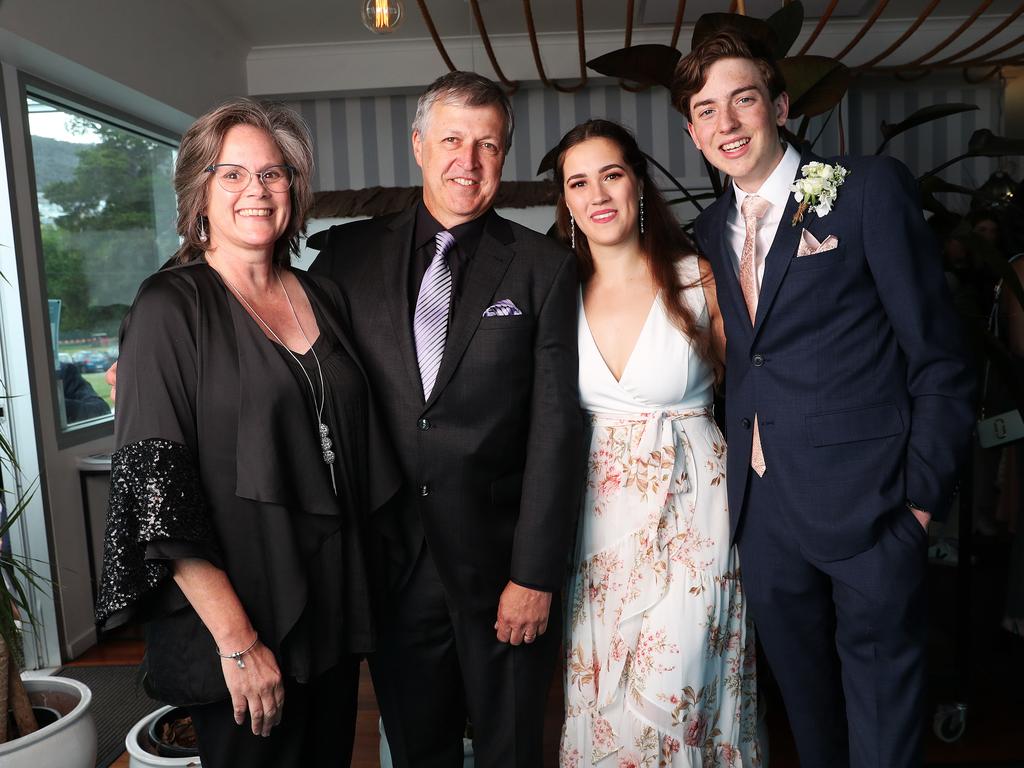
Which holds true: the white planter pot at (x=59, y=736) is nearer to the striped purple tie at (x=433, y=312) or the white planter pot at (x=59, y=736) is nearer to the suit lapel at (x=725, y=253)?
the striped purple tie at (x=433, y=312)

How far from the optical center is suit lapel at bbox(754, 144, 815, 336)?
1762mm

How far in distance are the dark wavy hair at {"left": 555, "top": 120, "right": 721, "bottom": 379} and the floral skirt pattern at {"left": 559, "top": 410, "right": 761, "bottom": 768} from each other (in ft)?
0.73

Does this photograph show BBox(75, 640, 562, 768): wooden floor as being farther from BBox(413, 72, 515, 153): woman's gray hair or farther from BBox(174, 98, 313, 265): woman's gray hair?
BBox(413, 72, 515, 153): woman's gray hair

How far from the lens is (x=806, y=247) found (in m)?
1.76

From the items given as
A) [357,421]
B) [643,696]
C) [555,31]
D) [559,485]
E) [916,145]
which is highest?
[555,31]

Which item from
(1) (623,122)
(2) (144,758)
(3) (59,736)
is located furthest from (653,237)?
(1) (623,122)

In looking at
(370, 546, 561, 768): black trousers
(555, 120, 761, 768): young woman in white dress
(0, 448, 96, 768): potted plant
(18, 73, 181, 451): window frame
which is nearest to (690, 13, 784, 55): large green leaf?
(555, 120, 761, 768): young woman in white dress

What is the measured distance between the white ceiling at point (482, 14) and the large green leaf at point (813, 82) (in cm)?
229

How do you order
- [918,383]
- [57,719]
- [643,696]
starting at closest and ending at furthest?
[918,383] < [643,696] < [57,719]

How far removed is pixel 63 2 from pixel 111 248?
135 centimetres

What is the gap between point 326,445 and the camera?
1.55m

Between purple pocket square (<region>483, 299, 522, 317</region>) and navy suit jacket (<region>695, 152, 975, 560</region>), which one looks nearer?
navy suit jacket (<region>695, 152, 975, 560</region>)

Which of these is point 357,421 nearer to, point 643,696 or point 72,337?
point 643,696

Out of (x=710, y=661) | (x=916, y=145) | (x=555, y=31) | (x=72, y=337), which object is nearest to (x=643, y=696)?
(x=710, y=661)
